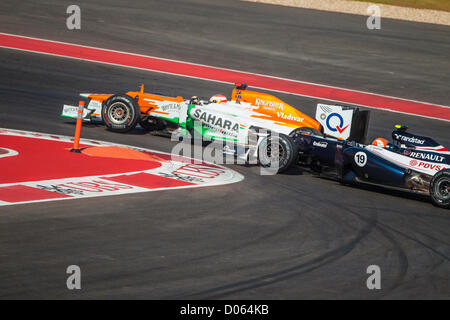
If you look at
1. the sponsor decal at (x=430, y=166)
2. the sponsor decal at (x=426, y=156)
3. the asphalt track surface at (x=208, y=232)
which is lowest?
the asphalt track surface at (x=208, y=232)

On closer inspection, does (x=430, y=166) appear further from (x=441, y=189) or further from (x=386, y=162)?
(x=386, y=162)

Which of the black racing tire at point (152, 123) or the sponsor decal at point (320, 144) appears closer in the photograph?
the sponsor decal at point (320, 144)

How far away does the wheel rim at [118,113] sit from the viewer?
14.8 meters

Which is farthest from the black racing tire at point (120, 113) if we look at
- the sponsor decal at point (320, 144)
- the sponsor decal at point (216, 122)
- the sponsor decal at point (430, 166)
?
the sponsor decal at point (430, 166)

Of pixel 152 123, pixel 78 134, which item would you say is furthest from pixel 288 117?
pixel 78 134

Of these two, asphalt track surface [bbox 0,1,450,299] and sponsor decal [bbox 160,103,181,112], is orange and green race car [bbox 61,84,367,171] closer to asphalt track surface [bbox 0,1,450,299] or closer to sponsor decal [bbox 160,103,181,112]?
sponsor decal [bbox 160,103,181,112]

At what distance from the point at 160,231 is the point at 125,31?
20.1 metres

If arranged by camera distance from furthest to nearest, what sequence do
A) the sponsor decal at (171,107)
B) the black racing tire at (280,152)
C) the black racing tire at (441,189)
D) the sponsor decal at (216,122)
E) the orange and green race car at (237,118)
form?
the sponsor decal at (171,107)
the sponsor decal at (216,122)
the orange and green race car at (237,118)
the black racing tire at (280,152)
the black racing tire at (441,189)

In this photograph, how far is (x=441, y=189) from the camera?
1162 cm

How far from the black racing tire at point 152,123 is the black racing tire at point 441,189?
5.96 m

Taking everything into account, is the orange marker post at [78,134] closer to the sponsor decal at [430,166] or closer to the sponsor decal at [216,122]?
the sponsor decal at [216,122]

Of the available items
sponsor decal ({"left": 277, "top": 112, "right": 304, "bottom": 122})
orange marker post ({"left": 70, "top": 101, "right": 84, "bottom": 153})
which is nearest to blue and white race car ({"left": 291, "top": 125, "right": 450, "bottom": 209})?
sponsor decal ({"left": 277, "top": 112, "right": 304, "bottom": 122})
